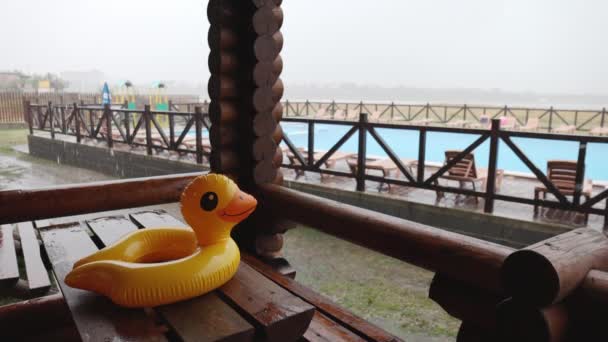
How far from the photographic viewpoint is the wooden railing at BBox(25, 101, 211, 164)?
30.2 ft

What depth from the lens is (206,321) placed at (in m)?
1.33

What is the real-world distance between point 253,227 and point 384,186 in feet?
15.3

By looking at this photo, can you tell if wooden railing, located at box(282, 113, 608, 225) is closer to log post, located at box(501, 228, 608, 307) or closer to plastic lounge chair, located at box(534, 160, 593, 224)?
plastic lounge chair, located at box(534, 160, 593, 224)

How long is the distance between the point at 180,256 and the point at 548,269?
1.31 meters

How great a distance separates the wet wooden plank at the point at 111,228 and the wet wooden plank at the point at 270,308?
748 mm

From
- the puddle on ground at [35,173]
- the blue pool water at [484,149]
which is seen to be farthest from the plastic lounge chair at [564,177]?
the puddle on ground at [35,173]

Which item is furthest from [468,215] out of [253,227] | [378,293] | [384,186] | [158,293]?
[158,293]

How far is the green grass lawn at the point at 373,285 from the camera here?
3629 mm

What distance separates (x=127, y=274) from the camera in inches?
55.4

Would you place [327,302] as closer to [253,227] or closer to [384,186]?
[253,227]

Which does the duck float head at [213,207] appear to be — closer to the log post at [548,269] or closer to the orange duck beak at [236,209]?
the orange duck beak at [236,209]

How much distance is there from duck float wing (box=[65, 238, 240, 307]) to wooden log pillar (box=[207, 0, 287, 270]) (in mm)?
1202

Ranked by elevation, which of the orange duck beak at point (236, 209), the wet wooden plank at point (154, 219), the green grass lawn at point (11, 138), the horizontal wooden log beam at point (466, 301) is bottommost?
the green grass lawn at point (11, 138)

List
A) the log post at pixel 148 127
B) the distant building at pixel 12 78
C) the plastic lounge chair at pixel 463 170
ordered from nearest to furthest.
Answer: the plastic lounge chair at pixel 463 170
the log post at pixel 148 127
the distant building at pixel 12 78
